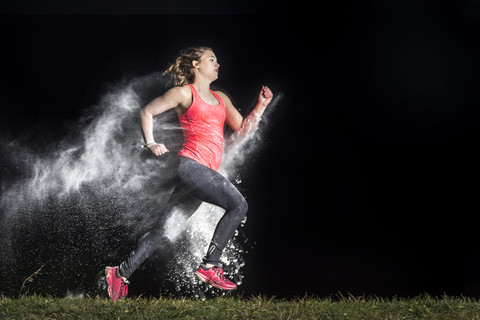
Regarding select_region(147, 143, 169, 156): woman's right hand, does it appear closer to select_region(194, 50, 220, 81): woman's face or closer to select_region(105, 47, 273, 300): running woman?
select_region(105, 47, 273, 300): running woman

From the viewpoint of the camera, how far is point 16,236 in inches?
203

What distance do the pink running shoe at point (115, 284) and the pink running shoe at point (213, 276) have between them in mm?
633

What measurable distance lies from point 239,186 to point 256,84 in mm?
981

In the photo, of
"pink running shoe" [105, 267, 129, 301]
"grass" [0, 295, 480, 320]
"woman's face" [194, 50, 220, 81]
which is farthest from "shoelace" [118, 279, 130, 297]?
"woman's face" [194, 50, 220, 81]

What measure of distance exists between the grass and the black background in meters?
0.64

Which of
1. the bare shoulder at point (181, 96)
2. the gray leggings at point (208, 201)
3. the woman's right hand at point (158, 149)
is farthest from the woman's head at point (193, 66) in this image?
the gray leggings at point (208, 201)

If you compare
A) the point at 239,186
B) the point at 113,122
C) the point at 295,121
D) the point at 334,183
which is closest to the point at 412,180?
the point at 334,183

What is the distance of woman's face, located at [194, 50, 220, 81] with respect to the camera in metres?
5.03

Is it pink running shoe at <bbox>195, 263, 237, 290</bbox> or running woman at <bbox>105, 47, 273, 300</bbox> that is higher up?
running woman at <bbox>105, 47, 273, 300</bbox>

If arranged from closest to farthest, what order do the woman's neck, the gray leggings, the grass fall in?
the grass < the gray leggings < the woman's neck

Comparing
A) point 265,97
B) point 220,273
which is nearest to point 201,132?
point 265,97

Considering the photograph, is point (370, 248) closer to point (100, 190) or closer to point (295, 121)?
point (295, 121)

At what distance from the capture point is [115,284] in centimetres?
477

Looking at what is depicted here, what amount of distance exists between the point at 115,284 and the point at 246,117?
1.86 m
